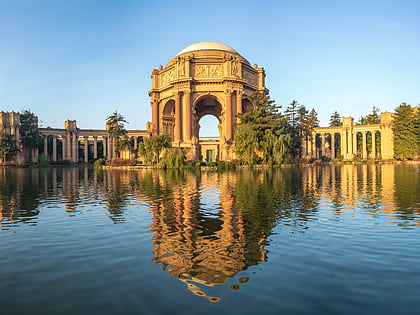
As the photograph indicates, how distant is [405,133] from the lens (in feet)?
241

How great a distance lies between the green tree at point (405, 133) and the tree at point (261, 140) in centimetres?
3887

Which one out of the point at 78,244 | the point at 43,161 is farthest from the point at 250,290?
the point at 43,161

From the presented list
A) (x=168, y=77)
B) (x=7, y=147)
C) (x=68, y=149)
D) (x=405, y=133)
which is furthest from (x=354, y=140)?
(x=7, y=147)

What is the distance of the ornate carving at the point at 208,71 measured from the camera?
60469 mm

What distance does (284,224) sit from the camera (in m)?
8.61

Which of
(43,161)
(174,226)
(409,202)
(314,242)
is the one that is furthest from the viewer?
(43,161)

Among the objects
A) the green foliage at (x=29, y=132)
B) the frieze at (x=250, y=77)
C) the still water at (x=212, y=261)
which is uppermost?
the frieze at (x=250, y=77)

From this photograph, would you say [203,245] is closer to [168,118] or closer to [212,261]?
[212,261]

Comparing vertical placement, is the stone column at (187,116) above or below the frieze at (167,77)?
below

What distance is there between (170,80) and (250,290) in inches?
2457

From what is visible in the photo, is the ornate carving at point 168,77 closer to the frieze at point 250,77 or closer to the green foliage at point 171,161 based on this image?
the frieze at point 250,77

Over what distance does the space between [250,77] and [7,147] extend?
52.4 meters

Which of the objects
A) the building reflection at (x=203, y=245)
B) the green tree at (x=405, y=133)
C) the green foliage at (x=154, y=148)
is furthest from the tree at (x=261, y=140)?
the green tree at (x=405, y=133)

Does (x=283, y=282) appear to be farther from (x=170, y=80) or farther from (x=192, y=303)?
(x=170, y=80)
